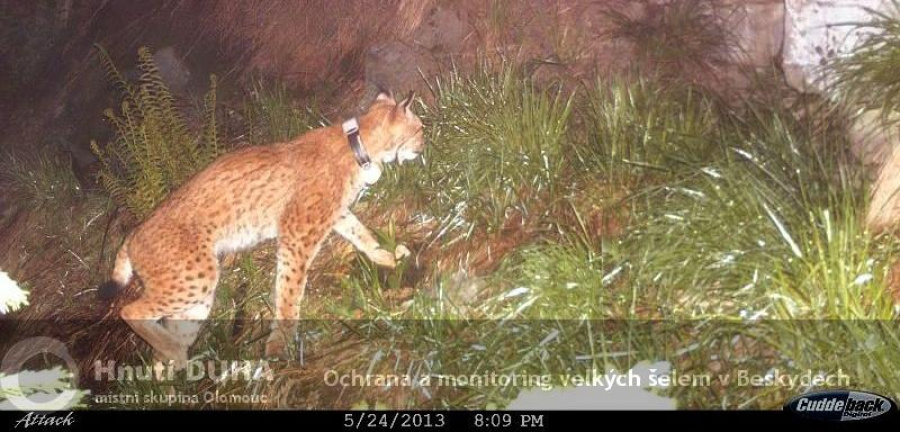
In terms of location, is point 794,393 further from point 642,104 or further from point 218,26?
point 218,26

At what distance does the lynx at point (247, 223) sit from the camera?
5.07m

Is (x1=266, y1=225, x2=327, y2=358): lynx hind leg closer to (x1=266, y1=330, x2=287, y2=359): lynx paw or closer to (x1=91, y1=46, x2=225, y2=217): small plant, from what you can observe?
(x1=266, y1=330, x2=287, y2=359): lynx paw

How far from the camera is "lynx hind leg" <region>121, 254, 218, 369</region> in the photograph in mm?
5027

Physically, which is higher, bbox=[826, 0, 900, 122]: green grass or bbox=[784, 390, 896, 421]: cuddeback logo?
bbox=[826, 0, 900, 122]: green grass

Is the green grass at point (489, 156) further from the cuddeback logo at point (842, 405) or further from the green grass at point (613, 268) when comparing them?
the cuddeback logo at point (842, 405)

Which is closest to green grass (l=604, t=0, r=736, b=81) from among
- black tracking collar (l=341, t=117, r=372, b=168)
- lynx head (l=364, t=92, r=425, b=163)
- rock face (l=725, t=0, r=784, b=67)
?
rock face (l=725, t=0, r=784, b=67)

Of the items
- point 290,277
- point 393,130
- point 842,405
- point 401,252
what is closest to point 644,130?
point 393,130

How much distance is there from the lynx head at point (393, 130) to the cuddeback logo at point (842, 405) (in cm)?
269

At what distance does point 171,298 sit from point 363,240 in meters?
1.28

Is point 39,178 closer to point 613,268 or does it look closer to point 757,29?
point 613,268

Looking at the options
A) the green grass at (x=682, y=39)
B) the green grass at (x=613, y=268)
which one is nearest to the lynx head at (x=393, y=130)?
the green grass at (x=613, y=268)

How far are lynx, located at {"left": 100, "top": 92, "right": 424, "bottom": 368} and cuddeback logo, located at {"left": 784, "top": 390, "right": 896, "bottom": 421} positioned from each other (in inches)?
107

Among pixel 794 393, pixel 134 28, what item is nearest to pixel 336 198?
pixel 794 393

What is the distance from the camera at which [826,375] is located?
4262 millimetres
